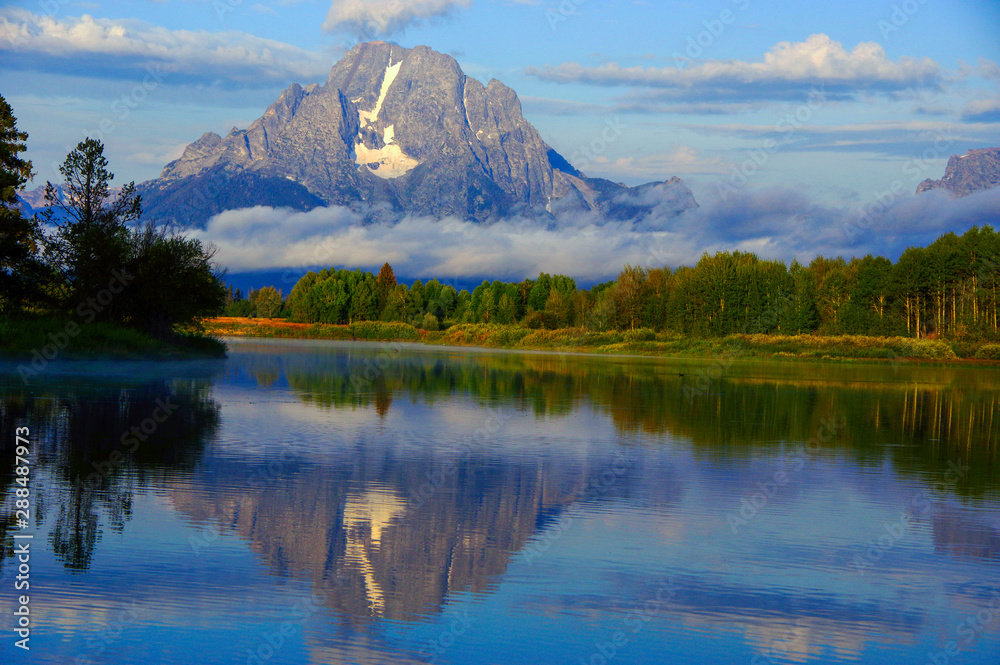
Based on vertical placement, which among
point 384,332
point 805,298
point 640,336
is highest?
point 805,298

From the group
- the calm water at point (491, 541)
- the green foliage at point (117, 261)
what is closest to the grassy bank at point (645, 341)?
the green foliage at point (117, 261)

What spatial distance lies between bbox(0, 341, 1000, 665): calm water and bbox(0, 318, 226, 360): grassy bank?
659 inches

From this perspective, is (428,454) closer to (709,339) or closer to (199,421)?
(199,421)

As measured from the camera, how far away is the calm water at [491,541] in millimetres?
7656

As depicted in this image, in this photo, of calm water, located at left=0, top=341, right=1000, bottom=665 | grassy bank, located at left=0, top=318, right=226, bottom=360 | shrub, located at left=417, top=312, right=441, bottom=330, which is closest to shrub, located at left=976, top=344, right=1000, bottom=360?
calm water, located at left=0, top=341, right=1000, bottom=665

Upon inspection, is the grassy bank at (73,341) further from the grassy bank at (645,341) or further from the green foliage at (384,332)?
the green foliage at (384,332)

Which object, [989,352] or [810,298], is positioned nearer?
[989,352]

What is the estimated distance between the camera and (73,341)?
4050 centimetres

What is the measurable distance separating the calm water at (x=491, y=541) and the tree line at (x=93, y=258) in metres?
20.3

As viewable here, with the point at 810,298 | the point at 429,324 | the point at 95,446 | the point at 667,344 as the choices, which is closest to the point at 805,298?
the point at 810,298

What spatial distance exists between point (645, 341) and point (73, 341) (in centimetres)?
7628

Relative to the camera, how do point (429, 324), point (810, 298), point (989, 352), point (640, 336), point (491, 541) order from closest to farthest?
point (491, 541)
point (989, 352)
point (810, 298)
point (640, 336)
point (429, 324)

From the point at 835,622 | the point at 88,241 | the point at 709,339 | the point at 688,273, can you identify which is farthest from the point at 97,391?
A: the point at 688,273

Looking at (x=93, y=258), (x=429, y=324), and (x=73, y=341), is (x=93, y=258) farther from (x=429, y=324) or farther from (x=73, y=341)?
(x=429, y=324)
